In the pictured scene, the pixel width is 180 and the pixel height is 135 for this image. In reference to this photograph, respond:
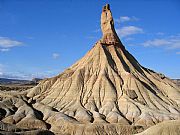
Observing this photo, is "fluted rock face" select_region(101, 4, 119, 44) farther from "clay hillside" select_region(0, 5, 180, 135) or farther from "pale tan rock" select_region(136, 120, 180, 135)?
"pale tan rock" select_region(136, 120, 180, 135)

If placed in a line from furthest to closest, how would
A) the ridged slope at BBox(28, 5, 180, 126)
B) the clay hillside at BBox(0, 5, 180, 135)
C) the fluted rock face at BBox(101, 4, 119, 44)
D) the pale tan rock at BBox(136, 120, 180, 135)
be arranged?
the fluted rock face at BBox(101, 4, 119, 44), the ridged slope at BBox(28, 5, 180, 126), the clay hillside at BBox(0, 5, 180, 135), the pale tan rock at BBox(136, 120, 180, 135)


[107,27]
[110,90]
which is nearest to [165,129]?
[110,90]

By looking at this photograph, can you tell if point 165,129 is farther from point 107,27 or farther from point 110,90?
point 107,27

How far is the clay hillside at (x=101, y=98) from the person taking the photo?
3836 inches

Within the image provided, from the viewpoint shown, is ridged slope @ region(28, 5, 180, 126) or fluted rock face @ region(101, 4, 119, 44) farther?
fluted rock face @ region(101, 4, 119, 44)

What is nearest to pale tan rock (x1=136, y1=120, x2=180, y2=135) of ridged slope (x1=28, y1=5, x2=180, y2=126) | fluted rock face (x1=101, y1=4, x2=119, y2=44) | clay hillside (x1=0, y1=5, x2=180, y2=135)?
clay hillside (x1=0, y1=5, x2=180, y2=135)

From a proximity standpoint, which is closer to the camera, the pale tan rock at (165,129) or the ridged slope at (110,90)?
the pale tan rock at (165,129)

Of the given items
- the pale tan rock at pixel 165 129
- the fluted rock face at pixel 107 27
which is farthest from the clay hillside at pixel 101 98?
the pale tan rock at pixel 165 129

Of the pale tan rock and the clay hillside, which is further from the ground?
the clay hillside

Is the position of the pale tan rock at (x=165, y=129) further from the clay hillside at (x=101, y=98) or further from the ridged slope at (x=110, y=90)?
the ridged slope at (x=110, y=90)

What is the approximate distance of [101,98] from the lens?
368ft

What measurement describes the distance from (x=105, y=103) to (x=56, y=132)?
20153 mm

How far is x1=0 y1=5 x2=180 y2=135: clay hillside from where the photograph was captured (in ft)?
320

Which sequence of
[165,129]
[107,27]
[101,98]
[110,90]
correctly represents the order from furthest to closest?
[107,27], [110,90], [101,98], [165,129]
